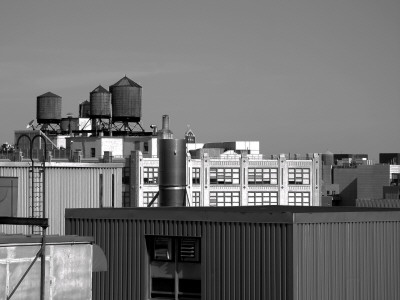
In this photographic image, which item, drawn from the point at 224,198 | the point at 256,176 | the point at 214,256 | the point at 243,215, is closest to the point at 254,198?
the point at 256,176

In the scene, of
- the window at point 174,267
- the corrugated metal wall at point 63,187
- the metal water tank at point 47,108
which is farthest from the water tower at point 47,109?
the window at point 174,267

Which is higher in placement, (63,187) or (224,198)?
(63,187)

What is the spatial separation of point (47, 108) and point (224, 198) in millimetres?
54624

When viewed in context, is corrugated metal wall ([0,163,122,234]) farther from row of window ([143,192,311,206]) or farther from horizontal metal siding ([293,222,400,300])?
row of window ([143,192,311,206])

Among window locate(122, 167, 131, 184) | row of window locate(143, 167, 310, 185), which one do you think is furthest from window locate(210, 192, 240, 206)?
window locate(122, 167, 131, 184)

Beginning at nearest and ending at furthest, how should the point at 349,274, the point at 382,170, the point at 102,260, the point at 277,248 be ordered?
the point at 102,260 < the point at 277,248 < the point at 349,274 < the point at 382,170

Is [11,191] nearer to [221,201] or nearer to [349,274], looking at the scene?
[349,274]

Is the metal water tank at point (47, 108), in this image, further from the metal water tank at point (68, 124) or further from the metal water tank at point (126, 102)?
the metal water tank at point (126, 102)

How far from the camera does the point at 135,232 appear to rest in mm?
26391

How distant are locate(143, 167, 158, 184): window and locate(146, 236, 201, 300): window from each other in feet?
305

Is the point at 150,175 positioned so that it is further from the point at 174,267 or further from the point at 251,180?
the point at 174,267

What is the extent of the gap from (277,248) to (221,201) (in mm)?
100552

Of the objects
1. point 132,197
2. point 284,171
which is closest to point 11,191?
point 132,197

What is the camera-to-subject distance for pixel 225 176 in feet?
414
